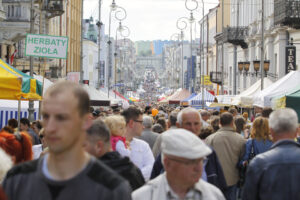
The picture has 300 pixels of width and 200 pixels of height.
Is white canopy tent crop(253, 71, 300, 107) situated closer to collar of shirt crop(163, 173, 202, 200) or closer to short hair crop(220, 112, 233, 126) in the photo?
short hair crop(220, 112, 233, 126)

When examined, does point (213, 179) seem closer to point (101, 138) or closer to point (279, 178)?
point (279, 178)

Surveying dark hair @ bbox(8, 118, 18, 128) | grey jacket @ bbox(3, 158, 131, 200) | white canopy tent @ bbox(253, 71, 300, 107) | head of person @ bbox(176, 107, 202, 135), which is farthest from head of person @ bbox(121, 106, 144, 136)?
white canopy tent @ bbox(253, 71, 300, 107)

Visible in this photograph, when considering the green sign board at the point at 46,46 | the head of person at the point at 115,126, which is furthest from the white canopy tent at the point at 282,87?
the head of person at the point at 115,126

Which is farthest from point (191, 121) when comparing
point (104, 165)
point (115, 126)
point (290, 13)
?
point (290, 13)

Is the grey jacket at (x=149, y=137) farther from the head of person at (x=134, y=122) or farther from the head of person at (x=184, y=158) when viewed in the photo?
the head of person at (x=184, y=158)

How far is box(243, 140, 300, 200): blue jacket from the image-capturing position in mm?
5418

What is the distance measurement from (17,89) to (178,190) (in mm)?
8808

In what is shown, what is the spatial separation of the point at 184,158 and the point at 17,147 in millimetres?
1886

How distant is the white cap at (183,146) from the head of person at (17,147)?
170 cm

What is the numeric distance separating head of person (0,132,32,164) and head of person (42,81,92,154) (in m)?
2.10

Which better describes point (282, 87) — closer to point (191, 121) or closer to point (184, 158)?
point (191, 121)

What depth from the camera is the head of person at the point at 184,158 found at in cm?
388

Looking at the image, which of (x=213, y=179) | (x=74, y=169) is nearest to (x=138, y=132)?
(x=213, y=179)

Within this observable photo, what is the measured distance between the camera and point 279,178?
214 inches
